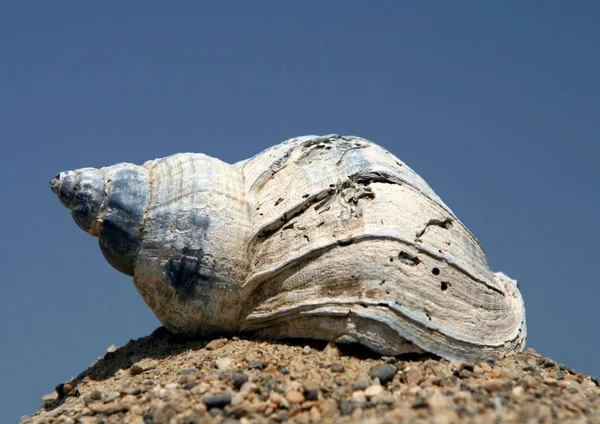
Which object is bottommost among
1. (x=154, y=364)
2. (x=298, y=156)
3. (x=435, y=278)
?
(x=154, y=364)

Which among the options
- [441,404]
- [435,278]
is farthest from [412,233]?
[441,404]

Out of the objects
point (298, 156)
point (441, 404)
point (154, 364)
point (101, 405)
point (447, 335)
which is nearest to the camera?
point (441, 404)

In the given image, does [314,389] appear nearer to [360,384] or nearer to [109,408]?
[360,384]

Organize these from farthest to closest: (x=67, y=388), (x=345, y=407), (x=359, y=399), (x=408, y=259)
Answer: (x=67, y=388) → (x=408, y=259) → (x=359, y=399) → (x=345, y=407)

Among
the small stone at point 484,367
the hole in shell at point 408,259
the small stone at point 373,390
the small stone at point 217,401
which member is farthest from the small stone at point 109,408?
the small stone at point 484,367

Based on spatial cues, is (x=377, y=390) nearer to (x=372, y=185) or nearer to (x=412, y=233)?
(x=412, y=233)

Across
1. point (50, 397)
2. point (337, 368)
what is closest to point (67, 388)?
point (50, 397)
